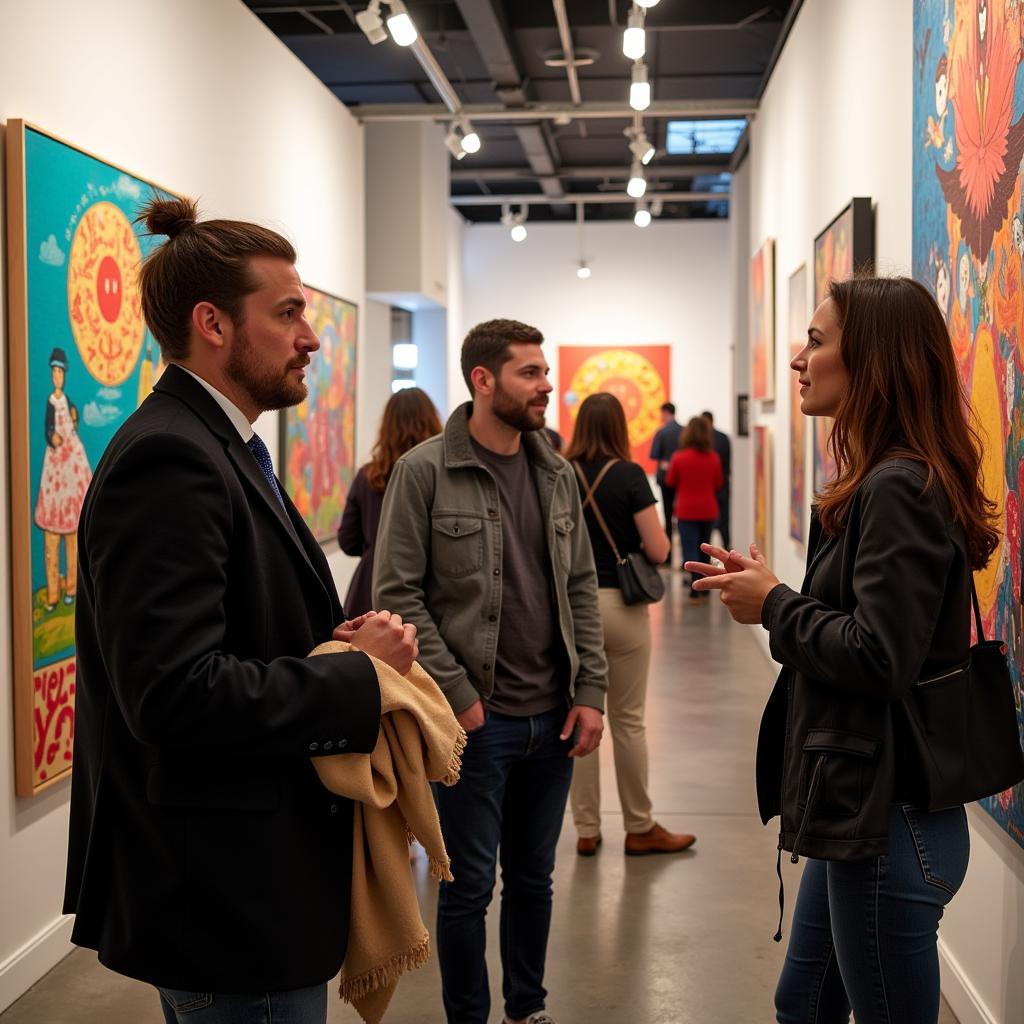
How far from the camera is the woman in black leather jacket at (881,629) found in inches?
72.4

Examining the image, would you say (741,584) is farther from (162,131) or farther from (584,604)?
(162,131)

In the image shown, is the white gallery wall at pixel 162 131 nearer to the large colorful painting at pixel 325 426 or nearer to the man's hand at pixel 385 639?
the large colorful painting at pixel 325 426

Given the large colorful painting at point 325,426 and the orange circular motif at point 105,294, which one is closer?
the orange circular motif at point 105,294

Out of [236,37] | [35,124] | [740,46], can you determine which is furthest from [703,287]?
[35,124]

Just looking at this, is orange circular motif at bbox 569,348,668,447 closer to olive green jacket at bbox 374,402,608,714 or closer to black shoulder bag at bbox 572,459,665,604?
black shoulder bag at bbox 572,459,665,604

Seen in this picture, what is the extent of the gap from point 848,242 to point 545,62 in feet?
18.7

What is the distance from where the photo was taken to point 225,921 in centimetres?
160

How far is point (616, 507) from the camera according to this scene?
14.3 feet

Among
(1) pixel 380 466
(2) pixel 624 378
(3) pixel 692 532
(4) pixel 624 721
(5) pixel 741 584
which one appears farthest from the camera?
(2) pixel 624 378

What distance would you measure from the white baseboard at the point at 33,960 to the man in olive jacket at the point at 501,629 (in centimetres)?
131

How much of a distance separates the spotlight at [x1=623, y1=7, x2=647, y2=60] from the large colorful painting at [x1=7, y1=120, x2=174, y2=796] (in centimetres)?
315

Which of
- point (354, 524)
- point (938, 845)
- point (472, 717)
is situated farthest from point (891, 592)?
point (354, 524)

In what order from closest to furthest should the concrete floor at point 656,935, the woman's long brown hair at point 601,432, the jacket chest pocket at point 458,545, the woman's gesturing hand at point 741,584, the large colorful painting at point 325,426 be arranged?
the woman's gesturing hand at point 741,584, the jacket chest pocket at point 458,545, the concrete floor at point 656,935, the woman's long brown hair at point 601,432, the large colorful painting at point 325,426

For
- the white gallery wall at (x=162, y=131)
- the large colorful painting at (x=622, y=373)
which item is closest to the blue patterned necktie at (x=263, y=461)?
the white gallery wall at (x=162, y=131)
